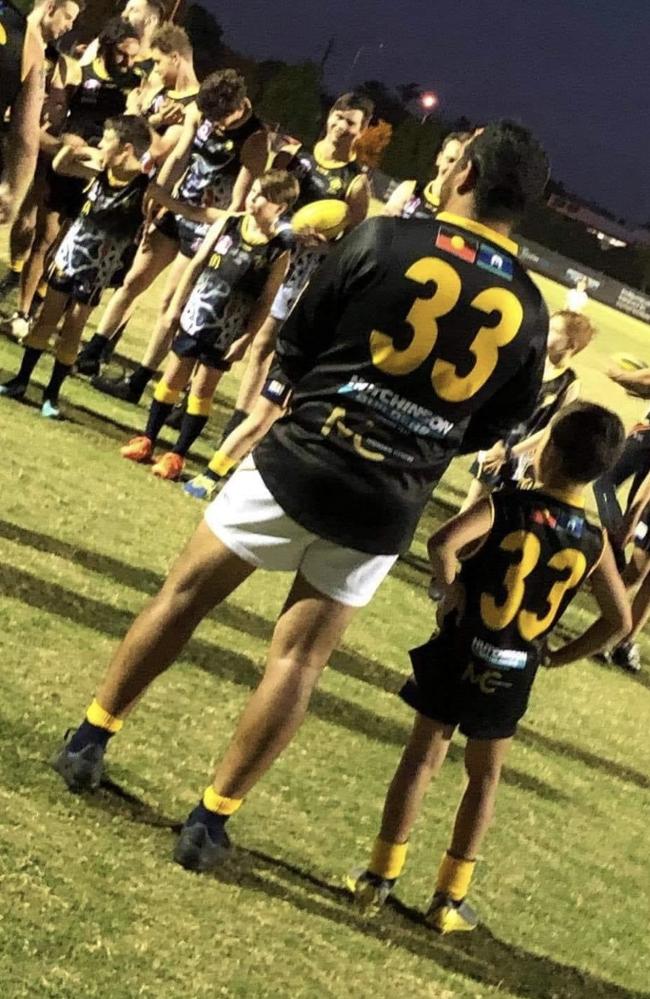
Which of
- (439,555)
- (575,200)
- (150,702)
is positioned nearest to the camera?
(439,555)

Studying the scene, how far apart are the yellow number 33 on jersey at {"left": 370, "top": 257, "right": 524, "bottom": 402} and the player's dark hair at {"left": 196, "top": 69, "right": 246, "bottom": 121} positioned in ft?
13.6

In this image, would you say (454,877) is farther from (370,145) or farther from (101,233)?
(370,145)

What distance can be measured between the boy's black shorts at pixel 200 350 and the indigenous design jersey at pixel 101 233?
0.51 meters

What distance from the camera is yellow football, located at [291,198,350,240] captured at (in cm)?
552

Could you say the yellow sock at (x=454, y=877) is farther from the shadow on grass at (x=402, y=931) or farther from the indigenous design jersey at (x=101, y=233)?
the indigenous design jersey at (x=101, y=233)

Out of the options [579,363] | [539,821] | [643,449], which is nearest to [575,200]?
[579,363]

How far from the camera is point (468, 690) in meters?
3.15

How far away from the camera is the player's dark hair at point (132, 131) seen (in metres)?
6.21

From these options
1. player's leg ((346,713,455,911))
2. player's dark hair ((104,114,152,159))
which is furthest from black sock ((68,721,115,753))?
player's dark hair ((104,114,152,159))

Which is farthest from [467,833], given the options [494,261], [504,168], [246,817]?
[504,168]

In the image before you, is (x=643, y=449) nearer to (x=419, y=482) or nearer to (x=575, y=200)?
(x=419, y=482)

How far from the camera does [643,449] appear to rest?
278 inches

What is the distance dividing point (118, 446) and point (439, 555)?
12.0 ft

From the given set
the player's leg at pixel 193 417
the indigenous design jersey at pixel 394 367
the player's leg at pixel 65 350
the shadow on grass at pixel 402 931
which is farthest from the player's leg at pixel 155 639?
→ the player's leg at pixel 65 350
